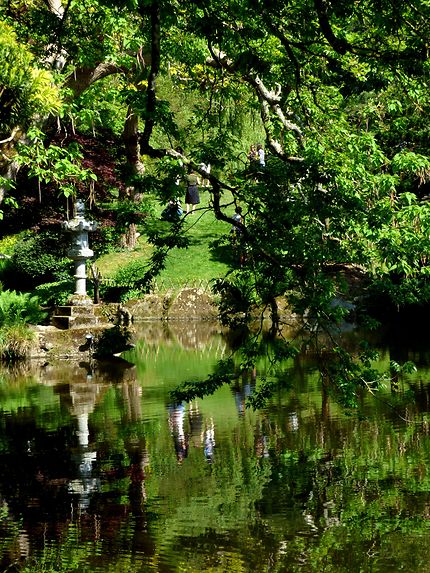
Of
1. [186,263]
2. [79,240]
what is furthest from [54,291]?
[186,263]

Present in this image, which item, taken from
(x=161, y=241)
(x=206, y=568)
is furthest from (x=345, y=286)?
(x=206, y=568)

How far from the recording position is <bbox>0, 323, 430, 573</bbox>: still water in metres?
6.30

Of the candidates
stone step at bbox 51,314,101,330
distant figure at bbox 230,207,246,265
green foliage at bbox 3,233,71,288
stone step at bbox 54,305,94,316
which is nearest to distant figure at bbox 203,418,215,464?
distant figure at bbox 230,207,246,265

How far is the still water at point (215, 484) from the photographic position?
20.7 feet

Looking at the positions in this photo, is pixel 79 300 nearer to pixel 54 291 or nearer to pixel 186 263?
pixel 54 291

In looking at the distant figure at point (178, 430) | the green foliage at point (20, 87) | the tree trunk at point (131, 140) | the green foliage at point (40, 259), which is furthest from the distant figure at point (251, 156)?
the green foliage at point (40, 259)

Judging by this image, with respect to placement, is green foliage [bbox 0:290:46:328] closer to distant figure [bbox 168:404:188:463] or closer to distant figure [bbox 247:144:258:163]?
distant figure [bbox 247:144:258:163]

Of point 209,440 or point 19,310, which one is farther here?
point 19,310

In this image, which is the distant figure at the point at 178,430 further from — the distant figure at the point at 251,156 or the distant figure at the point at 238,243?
the distant figure at the point at 251,156

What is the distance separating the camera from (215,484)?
8312 millimetres

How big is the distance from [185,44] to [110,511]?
36.2ft

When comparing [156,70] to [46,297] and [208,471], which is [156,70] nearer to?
[208,471]

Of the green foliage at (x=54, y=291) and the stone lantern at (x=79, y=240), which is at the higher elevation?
the stone lantern at (x=79, y=240)

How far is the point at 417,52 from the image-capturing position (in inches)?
242
